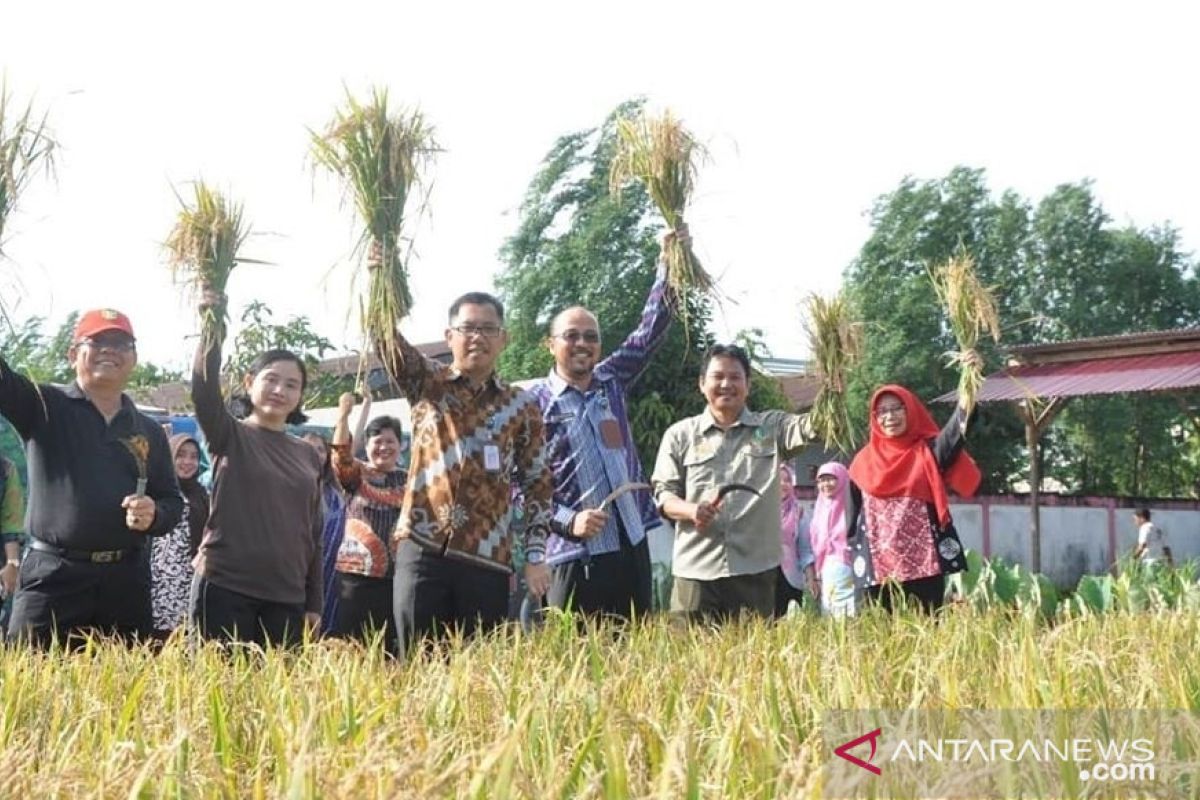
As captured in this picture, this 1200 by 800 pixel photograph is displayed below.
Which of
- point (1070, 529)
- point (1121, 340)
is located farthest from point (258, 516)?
point (1070, 529)

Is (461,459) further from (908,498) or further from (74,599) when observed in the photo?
(908,498)

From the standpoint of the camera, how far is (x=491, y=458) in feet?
13.3

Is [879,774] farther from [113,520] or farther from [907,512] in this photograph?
[907,512]

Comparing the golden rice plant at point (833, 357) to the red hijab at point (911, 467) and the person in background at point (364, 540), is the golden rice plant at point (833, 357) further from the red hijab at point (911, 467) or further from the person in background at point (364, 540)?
the person in background at point (364, 540)

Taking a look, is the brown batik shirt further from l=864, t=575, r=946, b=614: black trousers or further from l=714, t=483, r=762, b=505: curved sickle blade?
l=864, t=575, r=946, b=614: black trousers

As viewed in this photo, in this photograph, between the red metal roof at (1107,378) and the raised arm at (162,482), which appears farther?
the red metal roof at (1107,378)

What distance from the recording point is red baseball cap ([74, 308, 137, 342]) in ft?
13.1

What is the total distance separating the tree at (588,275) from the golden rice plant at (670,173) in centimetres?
1161

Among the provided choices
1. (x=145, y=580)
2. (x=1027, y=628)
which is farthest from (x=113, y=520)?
(x=1027, y=628)

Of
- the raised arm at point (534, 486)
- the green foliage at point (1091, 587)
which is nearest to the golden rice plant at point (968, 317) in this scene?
the raised arm at point (534, 486)

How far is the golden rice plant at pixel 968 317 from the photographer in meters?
5.13

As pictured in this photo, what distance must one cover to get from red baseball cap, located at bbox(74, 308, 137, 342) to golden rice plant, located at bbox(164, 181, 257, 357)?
0.19 meters

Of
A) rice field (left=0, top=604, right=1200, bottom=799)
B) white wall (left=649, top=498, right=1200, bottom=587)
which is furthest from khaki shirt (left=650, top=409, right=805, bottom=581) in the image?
white wall (left=649, top=498, right=1200, bottom=587)

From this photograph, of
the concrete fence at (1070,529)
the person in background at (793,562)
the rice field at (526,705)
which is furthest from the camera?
the concrete fence at (1070,529)
